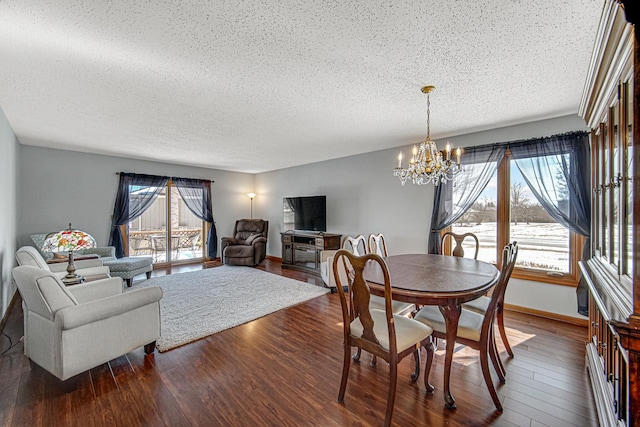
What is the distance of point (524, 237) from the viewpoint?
353 centimetres

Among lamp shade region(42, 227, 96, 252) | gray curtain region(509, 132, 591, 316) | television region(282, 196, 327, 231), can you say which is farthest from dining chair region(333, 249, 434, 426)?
television region(282, 196, 327, 231)

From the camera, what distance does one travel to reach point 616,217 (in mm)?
1560

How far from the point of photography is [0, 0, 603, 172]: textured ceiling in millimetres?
1528

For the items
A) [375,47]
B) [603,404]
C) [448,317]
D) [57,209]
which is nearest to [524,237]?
[603,404]

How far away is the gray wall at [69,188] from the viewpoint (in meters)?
4.55

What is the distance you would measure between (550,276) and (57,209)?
786 centimetres

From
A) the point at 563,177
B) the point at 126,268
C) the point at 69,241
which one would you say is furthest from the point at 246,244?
the point at 563,177

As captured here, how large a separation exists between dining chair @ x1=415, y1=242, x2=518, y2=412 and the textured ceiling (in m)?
1.50

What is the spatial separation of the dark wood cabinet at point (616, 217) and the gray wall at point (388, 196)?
1.32 m

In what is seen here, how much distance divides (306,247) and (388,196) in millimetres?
2045

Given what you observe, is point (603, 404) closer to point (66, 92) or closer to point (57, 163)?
point (66, 92)

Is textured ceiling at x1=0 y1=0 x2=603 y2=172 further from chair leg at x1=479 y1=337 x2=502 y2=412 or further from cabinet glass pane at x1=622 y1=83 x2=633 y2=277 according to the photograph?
chair leg at x1=479 y1=337 x2=502 y2=412

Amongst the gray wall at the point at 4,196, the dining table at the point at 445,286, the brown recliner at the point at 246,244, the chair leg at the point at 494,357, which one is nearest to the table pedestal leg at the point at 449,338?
the dining table at the point at 445,286

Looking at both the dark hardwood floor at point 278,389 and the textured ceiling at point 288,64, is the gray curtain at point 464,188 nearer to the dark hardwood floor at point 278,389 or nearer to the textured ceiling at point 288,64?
the textured ceiling at point 288,64
